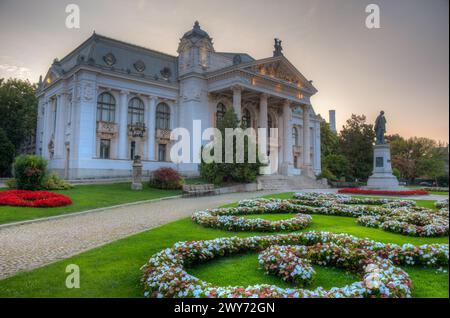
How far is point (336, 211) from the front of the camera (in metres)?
15.0

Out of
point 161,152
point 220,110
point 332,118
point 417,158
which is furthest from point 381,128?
point 332,118

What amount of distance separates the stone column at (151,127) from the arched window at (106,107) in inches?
166

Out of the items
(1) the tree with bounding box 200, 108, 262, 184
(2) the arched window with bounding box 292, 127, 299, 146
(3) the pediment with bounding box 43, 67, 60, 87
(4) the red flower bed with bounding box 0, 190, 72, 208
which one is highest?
(3) the pediment with bounding box 43, 67, 60, 87

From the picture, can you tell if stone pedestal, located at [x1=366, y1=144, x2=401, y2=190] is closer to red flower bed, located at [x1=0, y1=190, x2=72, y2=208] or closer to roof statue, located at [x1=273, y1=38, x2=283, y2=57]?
roof statue, located at [x1=273, y1=38, x2=283, y2=57]

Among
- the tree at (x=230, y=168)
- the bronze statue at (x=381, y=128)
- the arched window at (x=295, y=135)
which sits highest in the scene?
the arched window at (x=295, y=135)

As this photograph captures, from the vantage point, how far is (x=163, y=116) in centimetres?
4141

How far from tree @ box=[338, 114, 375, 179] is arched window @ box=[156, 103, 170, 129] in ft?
98.0

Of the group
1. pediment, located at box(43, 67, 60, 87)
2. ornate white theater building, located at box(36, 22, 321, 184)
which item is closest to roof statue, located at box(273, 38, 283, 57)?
ornate white theater building, located at box(36, 22, 321, 184)

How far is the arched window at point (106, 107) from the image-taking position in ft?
119

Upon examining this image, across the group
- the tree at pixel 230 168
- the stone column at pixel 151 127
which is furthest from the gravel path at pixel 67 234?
the stone column at pixel 151 127

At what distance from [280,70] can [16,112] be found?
3844cm

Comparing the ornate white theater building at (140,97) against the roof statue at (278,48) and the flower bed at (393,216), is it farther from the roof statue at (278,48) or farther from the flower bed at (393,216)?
the flower bed at (393,216)

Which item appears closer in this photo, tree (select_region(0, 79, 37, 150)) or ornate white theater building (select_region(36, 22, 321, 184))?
ornate white theater building (select_region(36, 22, 321, 184))

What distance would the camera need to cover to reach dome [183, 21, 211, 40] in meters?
41.2
